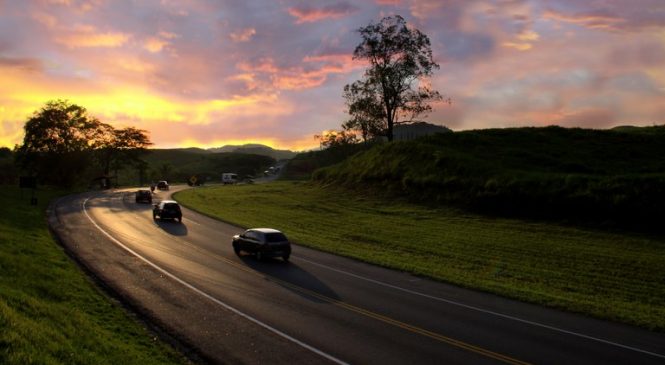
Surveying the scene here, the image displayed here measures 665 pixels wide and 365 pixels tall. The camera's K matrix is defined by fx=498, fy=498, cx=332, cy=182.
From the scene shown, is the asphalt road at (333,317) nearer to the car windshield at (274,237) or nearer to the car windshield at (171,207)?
the car windshield at (274,237)

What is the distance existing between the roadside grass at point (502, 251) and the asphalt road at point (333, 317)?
195cm

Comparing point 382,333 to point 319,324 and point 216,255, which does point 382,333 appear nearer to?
point 319,324

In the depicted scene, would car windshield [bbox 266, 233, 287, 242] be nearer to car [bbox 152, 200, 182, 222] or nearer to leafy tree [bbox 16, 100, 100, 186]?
car [bbox 152, 200, 182, 222]

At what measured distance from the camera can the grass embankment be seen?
991cm

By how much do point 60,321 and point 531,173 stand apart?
38917 mm

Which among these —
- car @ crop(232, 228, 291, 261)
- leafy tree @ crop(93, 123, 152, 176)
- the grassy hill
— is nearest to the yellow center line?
car @ crop(232, 228, 291, 261)

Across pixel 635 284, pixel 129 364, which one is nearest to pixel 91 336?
pixel 129 364

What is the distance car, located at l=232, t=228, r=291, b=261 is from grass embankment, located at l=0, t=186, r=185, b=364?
8.15 m

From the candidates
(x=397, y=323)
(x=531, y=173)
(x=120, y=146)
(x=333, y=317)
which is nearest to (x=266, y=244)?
(x=333, y=317)

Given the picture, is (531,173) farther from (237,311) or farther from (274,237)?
(237,311)

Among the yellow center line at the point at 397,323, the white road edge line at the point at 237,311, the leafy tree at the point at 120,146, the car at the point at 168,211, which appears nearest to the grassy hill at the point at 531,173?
the car at the point at 168,211

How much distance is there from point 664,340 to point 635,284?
7777mm

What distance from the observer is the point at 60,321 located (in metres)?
12.7

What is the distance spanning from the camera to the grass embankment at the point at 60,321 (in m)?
9.91
